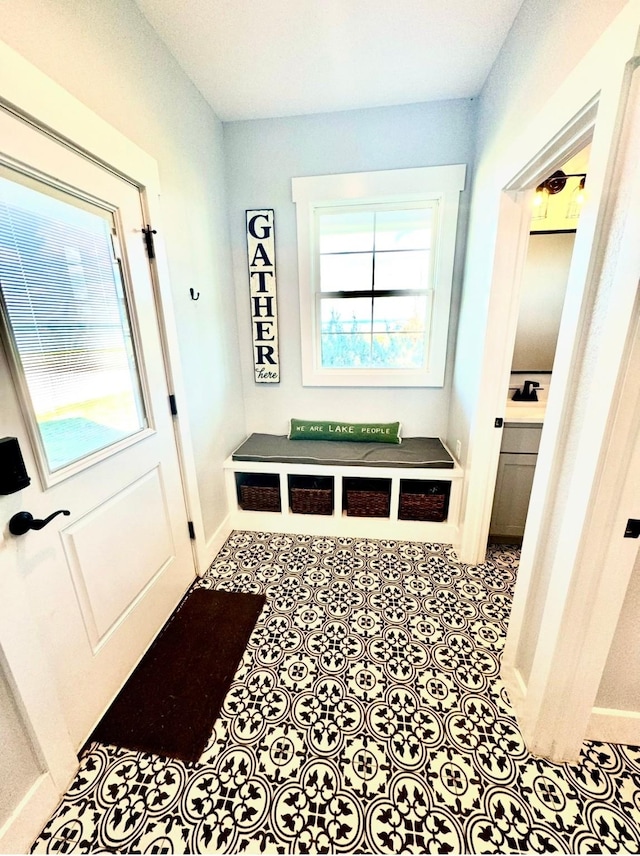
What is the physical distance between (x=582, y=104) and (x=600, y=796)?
216 cm

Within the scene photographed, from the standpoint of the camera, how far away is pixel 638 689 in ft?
3.81

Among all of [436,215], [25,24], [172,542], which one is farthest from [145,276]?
[436,215]

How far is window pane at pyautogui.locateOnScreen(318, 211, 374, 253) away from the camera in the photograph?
239 cm

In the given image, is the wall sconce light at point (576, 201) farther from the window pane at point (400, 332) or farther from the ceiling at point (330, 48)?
the window pane at point (400, 332)

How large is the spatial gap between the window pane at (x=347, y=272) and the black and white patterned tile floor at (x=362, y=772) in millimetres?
2236

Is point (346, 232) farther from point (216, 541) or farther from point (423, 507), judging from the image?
point (216, 541)

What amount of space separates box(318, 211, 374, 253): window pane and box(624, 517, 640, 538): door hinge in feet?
7.34

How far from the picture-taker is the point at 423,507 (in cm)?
230

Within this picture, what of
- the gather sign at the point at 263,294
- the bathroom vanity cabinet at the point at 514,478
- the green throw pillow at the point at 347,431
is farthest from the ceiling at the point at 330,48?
the green throw pillow at the point at 347,431

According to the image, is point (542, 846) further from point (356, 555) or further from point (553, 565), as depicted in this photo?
point (356, 555)

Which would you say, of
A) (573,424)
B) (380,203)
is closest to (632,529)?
(573,424)

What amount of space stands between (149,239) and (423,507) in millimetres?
2206

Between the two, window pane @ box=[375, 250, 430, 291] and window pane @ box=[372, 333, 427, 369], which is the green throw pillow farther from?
window pane @ box=[375, 250, 430, 291]

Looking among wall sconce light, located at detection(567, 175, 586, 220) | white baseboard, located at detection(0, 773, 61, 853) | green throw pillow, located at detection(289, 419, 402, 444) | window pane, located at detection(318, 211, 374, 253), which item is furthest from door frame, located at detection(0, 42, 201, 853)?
wall sconce light, located at detection(567, 175, 586, 220)
